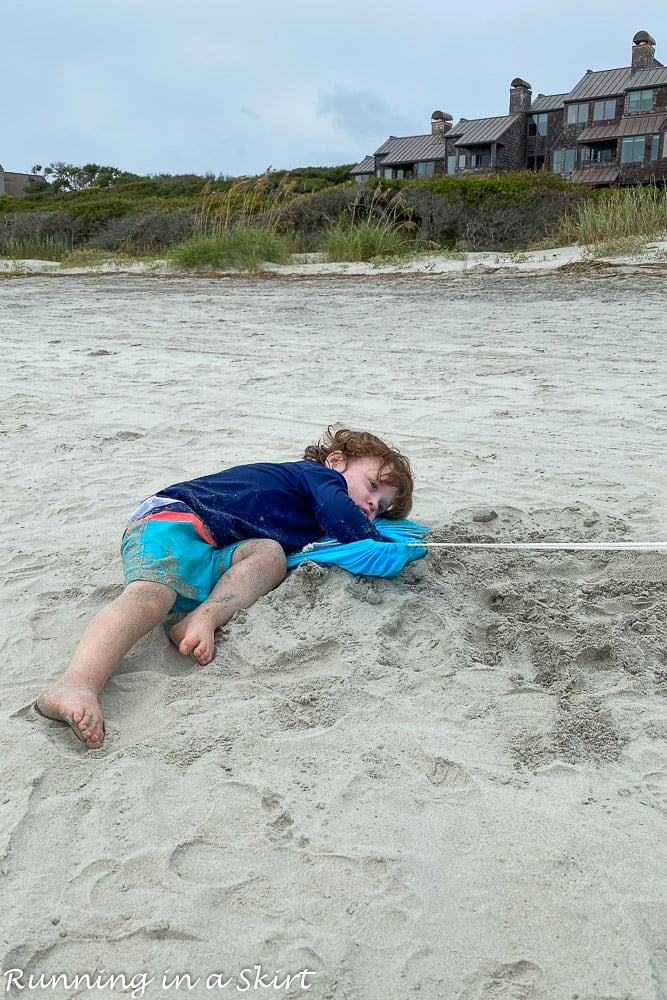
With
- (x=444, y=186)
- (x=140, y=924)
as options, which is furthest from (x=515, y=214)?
(x=140, y=924)

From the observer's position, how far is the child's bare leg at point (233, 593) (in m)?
2.38

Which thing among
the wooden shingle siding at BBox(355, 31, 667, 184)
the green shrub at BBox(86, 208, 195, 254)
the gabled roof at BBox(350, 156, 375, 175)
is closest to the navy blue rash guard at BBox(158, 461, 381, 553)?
the green shrub at BBox(86, 208, 195, 254)

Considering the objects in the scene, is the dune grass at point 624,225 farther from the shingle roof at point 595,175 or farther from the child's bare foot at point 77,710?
the shingle roof at point 595,175

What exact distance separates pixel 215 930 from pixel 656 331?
589 cm

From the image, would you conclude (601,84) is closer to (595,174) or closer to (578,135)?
(578,135)

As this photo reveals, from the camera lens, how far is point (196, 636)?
2383mm

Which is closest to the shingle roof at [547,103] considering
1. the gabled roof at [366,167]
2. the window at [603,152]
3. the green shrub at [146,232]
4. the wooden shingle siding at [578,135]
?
the wooden shingle siding at [578,135]

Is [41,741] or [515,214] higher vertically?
[515,214]

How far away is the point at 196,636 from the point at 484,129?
36988 millimetres

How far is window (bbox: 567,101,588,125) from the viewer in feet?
112

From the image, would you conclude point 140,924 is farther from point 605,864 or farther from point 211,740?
point 605,864

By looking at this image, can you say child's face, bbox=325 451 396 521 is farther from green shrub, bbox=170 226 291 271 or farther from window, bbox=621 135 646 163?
window, bbox=621 135 646 163

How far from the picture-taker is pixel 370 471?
3053 mm

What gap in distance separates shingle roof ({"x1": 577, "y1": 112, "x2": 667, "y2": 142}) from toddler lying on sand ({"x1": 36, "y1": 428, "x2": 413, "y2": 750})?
33.5 meters
